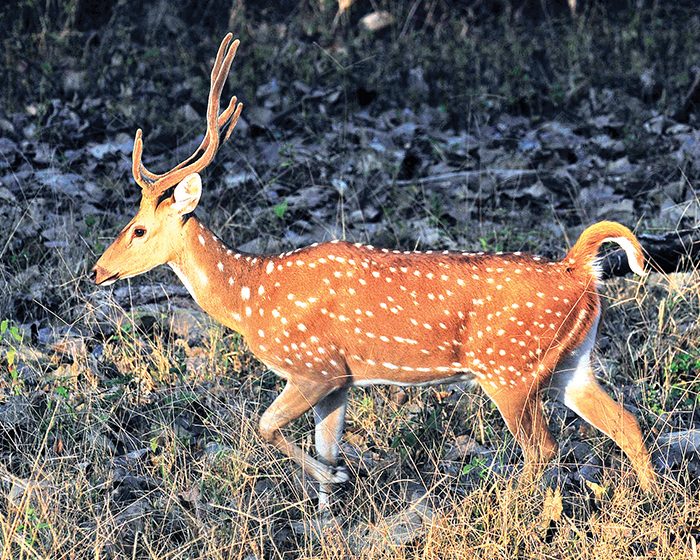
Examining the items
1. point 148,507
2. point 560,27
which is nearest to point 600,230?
point 148,507

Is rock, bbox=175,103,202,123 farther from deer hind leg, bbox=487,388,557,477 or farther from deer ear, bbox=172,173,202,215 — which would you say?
deer hind leg, bbox=487,388,557,477

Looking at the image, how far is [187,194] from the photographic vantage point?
571 cm

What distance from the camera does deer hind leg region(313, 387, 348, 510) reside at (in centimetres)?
576

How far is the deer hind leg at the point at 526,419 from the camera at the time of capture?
5.40 m

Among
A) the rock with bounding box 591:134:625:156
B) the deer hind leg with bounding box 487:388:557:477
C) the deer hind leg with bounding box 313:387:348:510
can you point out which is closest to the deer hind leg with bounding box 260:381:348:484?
the deer hind leg with bounding box 313:387:348:510

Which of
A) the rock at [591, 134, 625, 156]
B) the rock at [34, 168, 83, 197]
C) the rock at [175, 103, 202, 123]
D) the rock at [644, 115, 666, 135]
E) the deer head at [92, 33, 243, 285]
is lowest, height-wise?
the rock at [644, 115, 666, 135]

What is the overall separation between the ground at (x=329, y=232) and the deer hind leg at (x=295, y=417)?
91 mm

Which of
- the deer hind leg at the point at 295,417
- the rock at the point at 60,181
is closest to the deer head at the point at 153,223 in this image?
the deer hind leg at the point at 295,417

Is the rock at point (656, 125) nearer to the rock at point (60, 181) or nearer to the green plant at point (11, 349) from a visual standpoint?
the rock at point (60, 181)

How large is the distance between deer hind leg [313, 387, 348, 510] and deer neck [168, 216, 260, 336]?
579mm

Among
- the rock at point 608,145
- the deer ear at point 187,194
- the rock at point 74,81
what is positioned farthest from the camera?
the rock at point 74,81

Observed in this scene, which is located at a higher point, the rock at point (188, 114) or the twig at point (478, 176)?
the rock at point (188, 114)

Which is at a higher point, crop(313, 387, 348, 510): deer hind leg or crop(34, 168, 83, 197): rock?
crop(313, 387, 348, 510): deer hind leg

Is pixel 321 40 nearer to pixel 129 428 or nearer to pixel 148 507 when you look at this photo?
pixel 129 428
